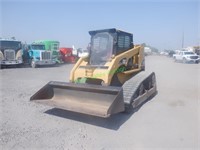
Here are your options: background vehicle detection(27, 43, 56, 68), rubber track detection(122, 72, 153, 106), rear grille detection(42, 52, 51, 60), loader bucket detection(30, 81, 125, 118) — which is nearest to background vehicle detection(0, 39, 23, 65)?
background vehicle detection(27, 43, 56, 68)

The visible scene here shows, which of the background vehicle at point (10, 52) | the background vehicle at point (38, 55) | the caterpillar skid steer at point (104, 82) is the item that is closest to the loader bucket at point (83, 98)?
the caterpillar skid steer at point (104, 82)


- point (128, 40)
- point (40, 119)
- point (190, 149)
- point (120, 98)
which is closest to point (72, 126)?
point (40, 119)

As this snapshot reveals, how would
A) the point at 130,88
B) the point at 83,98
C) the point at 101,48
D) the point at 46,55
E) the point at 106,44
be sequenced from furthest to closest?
the point at 46,55 → the point at 101,48 → the point at 106,44 → the point at 130,88 → the point at 83,98

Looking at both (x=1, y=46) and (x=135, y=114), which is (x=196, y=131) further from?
(x=1, y=46)

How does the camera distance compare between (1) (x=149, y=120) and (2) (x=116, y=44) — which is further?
(2) (x=116, y=44)

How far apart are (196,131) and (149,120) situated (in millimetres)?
1128

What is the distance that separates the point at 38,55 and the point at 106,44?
14174 millimetres

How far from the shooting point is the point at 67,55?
Result: 26047 mm

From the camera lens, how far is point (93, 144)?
4164 mm

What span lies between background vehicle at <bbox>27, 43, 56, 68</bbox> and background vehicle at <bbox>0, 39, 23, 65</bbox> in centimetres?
139

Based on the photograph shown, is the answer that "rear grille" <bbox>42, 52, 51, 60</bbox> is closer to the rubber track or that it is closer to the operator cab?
the operator cab

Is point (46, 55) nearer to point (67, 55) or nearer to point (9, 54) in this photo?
point (9, 54)

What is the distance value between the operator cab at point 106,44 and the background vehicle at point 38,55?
13355mm

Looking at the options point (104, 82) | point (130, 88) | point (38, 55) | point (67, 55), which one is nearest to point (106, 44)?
point (104, 82)
